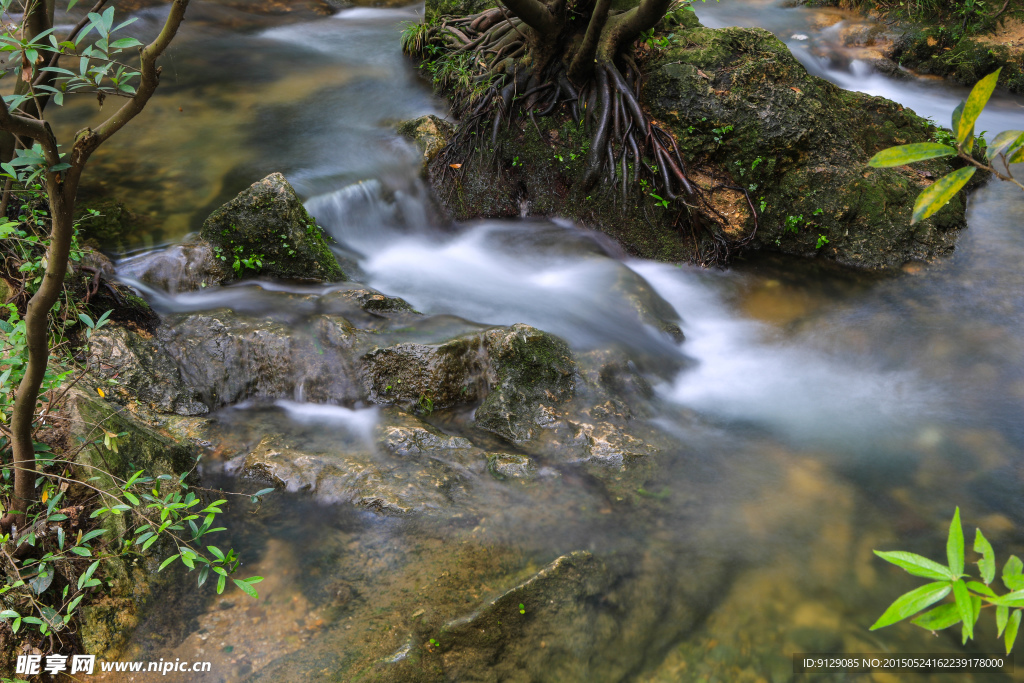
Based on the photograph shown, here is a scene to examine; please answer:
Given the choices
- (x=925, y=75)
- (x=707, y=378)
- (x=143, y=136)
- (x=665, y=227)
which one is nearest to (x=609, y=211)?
(x=665, y=227)

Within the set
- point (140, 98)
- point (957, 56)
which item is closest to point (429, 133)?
point (140, 98)

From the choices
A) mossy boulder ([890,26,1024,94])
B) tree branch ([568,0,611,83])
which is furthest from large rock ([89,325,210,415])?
mossy boulder ([890,26,1024,94])

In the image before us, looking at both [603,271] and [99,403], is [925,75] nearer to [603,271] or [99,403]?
[603,271]

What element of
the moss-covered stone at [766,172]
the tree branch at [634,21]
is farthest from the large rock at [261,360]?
the tree branch at [634,21]

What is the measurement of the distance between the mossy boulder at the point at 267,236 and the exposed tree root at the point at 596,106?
6.83 feet

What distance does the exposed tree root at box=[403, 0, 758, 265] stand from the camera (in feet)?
19.7

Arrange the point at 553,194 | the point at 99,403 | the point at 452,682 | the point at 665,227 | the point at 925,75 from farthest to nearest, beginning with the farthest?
the point at 925,75
the point at 553,194
the point at 665,227
the point at 99,403
the point at 452,682

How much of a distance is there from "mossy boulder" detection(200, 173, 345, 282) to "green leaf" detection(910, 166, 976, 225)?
14.8 ft

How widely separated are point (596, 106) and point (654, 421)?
348 cm

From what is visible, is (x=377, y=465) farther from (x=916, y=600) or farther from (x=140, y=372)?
(x=916, y=600)

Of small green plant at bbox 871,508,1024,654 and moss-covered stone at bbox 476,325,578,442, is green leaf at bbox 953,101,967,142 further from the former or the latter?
moss-covered stone at bbox 476,325,578,442

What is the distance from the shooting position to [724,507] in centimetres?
369

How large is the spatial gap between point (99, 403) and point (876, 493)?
14.7 feet

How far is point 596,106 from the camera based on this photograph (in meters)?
6.27
